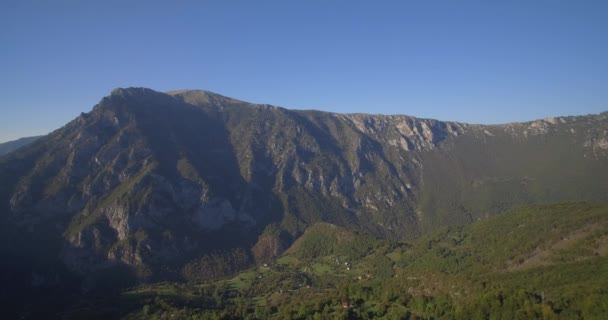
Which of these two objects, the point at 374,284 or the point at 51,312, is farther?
the point at 51,312

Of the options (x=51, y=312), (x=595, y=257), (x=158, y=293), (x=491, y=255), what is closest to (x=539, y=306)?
(x=595, y=257)

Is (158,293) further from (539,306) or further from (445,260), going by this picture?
(539,306)

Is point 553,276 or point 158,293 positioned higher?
point 553,276

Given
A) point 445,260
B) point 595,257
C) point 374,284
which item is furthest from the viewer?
point 445,260

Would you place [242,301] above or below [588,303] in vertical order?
below

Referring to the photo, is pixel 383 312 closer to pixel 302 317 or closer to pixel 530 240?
pixel 302 317

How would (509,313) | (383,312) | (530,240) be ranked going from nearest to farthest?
1. (509,313)
2. (383,312)
3. (530,240)

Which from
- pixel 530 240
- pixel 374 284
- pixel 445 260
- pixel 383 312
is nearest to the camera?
pixel 383 312

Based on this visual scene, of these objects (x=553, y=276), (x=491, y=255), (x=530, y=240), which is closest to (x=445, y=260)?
(x=491, y=255)

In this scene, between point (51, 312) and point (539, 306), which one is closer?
point (539, 306)
